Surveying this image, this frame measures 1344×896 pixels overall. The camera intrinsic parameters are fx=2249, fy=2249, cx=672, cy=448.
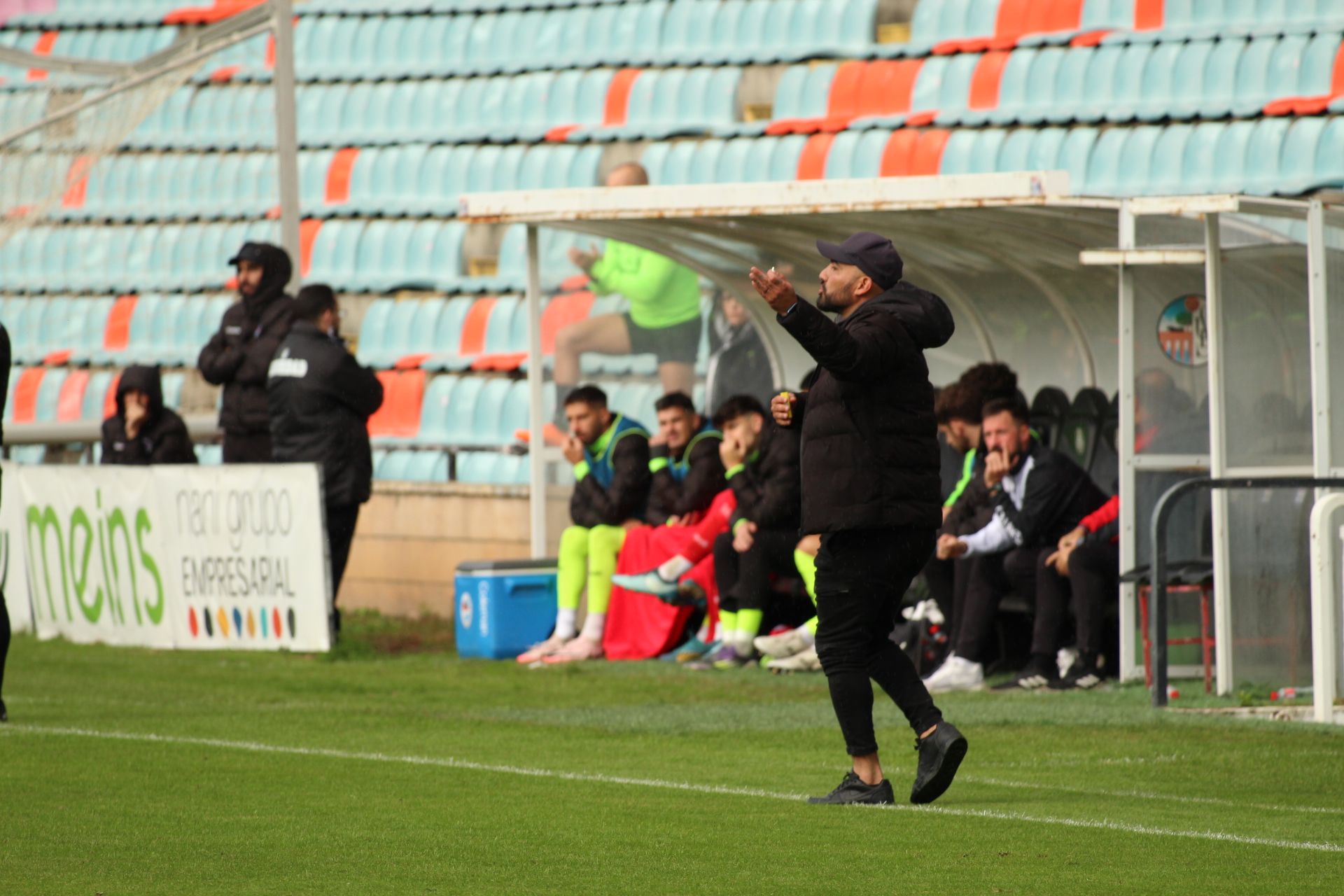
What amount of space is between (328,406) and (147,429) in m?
1.65

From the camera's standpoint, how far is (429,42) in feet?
64.9

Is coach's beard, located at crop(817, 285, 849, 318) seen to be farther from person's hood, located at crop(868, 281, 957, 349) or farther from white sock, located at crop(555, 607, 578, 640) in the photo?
white sock, located at crop(555, 607, 578, 640)

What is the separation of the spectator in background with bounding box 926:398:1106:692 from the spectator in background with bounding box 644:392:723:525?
1914 mm

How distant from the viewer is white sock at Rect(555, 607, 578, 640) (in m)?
12.5

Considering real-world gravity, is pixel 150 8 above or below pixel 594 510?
above

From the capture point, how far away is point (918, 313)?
6.64 meters

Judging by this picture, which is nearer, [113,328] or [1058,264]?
[1058,264]

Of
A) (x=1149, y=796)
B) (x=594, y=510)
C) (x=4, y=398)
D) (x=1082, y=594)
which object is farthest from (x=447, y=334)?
(x=1149, y=796)

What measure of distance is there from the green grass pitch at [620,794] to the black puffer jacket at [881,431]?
0.89 meters

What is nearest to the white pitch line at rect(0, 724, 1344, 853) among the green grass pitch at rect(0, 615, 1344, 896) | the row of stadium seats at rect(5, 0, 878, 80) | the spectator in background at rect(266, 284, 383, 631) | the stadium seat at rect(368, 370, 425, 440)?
the green grass pitch at rect(0, 615, 1344, 896)

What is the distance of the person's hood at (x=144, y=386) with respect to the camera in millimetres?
13516

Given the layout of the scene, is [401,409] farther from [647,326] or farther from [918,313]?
[918,313]

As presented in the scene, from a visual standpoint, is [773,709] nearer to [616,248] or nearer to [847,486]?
[847,486]

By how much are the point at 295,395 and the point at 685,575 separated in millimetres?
2465
